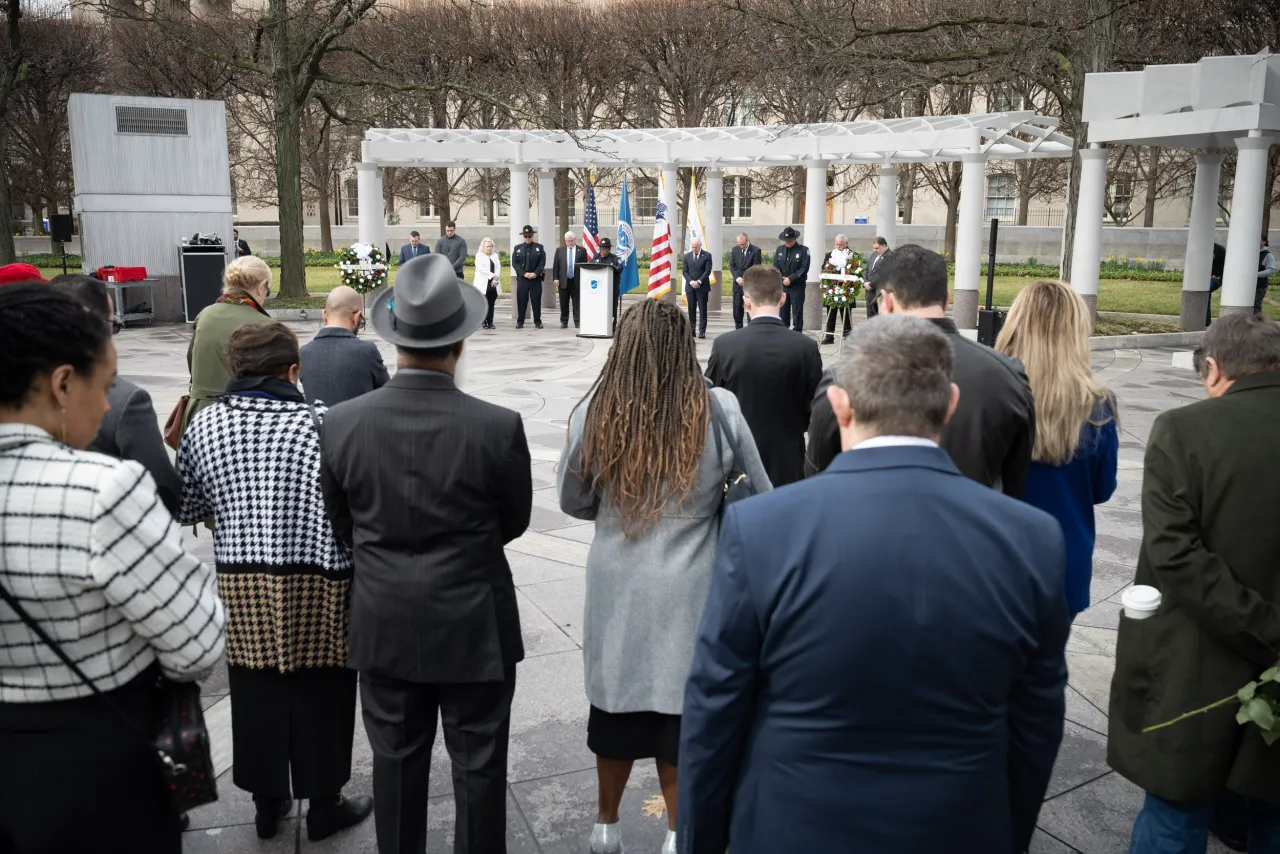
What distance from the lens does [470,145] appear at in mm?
23625

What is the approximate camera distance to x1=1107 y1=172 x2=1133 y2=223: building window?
41.7 meters

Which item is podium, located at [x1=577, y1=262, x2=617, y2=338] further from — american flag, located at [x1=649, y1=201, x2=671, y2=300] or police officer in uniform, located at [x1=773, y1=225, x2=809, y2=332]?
police officer in uniform, located at [x1=773, y1=225, x2=809, y2=332]

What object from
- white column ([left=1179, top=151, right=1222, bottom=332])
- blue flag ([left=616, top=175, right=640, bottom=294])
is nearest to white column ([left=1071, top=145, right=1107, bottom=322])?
white column ([left=1179, top=151, right=1222, bottom=332])

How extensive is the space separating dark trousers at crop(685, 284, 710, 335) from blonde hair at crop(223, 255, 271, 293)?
539 inches

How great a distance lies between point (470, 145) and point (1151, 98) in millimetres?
13253

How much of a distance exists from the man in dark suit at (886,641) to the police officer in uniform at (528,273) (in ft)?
62.7

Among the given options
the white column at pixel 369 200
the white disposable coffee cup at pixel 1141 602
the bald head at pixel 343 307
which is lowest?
the white disposable coffee cup at pixel 1141 602

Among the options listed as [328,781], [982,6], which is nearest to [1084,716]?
[328,781]

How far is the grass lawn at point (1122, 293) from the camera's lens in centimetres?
2497

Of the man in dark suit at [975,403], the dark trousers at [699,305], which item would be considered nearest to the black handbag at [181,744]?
the man in dark suit at [975,403]

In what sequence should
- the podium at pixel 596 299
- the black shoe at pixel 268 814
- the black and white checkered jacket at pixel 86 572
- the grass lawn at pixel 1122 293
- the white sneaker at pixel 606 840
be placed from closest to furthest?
the black and white checkered jacket at pixel 86 572
the white sneaker at pixel 606 840
the black shoe at pixel 268 814
the podium at pixel 596 299
the grass lawn at pixel 1122 293

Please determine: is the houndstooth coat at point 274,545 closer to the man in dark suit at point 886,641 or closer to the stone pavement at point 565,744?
the stone pavement at point 565,744

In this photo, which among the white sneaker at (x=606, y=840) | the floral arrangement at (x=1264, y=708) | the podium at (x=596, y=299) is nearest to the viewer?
the floral arrangement at (x=1264, y=708)

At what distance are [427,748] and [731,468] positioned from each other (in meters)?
1.31
